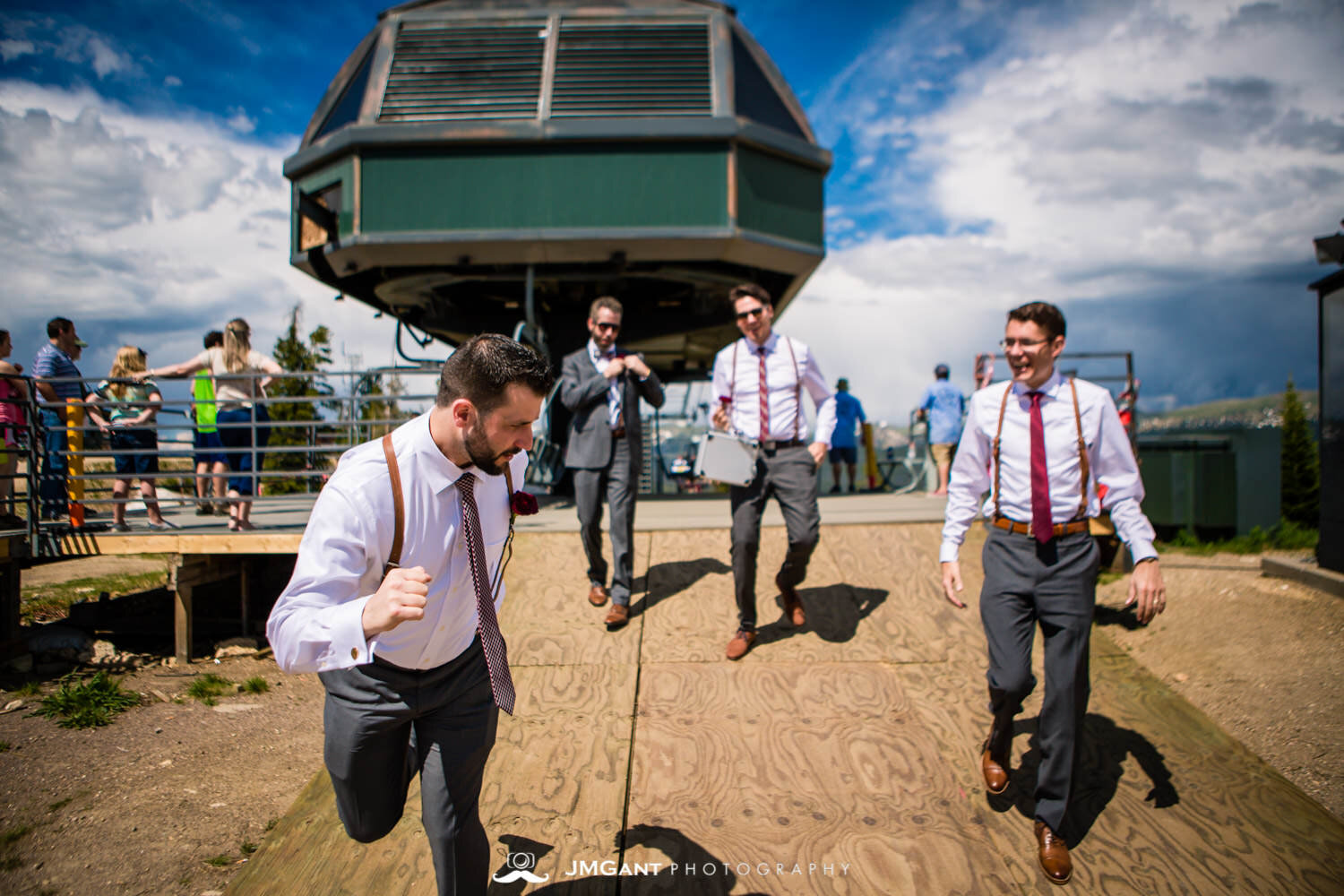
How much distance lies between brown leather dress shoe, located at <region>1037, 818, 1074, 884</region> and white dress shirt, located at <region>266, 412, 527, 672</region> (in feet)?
8.41

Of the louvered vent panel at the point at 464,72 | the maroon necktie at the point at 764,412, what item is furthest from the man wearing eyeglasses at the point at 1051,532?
the louvered vent panel at the point at 464,72

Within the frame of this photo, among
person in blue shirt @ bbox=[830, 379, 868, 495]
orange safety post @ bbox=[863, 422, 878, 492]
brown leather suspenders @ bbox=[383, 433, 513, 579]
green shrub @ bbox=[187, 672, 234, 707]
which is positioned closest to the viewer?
brown leather suspenders @ bbox=[383, 433, 513, 579]

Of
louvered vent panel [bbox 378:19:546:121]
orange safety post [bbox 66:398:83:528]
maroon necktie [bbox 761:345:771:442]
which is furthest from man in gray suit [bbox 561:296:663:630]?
louvered vent panel [bbox 378:19:546:121]

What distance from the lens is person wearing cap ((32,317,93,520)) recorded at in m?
6.62

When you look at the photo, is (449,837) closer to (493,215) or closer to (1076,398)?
(1076,398)

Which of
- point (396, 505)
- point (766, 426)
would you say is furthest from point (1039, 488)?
→ point (396, 505)

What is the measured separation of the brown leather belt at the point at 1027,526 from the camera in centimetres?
316

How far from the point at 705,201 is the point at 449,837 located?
334 inches

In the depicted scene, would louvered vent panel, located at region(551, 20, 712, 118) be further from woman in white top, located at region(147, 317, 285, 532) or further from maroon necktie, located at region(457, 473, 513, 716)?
maroon necktie, located at region(457, 473, 513, 716)

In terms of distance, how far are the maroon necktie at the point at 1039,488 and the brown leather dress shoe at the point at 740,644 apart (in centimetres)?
226

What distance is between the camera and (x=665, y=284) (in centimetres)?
1176

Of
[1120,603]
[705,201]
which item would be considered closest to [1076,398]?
[1120,603]

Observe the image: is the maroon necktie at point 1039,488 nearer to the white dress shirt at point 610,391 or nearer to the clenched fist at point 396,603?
the clenched fist at point 396,603

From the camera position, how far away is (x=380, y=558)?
2.07 metres
